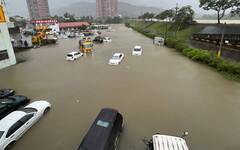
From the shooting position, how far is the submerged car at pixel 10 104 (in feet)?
26.2

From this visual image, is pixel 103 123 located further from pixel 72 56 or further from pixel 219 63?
pixel 219 63

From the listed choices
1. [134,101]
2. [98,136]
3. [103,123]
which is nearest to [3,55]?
[134,101]

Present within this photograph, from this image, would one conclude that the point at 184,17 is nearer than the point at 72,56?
No

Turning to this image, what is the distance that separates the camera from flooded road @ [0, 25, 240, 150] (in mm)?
6816

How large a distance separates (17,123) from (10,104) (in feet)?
8.86

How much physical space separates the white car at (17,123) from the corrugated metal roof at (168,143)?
22.6ft

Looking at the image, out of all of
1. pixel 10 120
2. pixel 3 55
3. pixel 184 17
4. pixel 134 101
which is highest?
pixel 184 17

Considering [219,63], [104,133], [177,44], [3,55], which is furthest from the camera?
[177,44]

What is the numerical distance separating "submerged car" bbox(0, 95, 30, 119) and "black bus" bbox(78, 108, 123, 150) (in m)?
6.34

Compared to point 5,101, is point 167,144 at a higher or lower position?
lower

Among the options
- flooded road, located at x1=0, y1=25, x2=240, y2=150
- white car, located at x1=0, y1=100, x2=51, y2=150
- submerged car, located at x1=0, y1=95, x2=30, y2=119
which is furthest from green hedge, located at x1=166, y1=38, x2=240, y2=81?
submerged car, located at x1=0, y1=95, x2=30, y2=119

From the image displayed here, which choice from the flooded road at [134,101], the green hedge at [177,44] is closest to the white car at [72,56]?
the flooded road at [134,101]

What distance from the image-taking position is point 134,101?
9758 millimetres

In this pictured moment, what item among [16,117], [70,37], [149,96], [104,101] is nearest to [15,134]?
[16,117]
